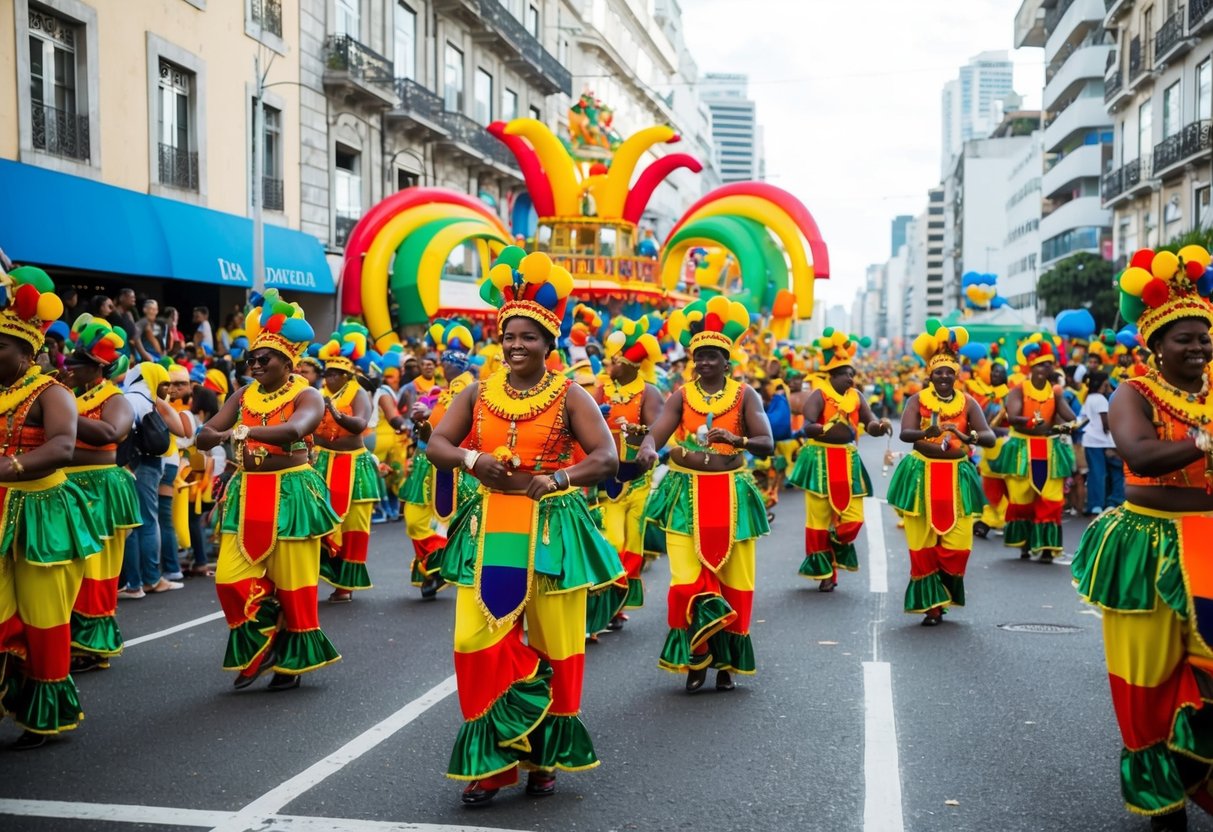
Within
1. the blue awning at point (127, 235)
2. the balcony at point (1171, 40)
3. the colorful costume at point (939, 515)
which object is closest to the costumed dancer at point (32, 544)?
the colorful costume at point (939, 515)

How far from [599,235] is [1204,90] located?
18.7 meters

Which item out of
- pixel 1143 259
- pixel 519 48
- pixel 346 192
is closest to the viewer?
pixel 1143 259

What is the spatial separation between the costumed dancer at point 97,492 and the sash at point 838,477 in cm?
589

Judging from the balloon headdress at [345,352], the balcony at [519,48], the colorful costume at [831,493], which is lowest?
the colorful costume at [831,493]

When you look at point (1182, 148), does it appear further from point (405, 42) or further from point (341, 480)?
point (341, 480)

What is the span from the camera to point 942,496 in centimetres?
946

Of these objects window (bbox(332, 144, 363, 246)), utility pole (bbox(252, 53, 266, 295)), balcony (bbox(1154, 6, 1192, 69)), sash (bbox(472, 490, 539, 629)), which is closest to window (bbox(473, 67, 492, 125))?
window (bbox(332, 144, 363, 246))

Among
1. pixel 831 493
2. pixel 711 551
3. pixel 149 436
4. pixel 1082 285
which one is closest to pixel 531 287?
pixel 711 551

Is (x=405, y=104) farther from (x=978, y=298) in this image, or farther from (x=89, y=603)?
(x=89, y=603)

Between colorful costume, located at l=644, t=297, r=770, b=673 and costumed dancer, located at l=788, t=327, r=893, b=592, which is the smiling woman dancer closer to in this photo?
colorful costume, located at l=644, t=297, r=770, b=673

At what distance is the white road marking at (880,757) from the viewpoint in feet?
16.7

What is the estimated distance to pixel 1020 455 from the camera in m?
13.2

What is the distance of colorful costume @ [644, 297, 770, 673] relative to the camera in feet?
23.9

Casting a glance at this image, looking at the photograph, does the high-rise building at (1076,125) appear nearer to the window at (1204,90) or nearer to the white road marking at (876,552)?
the window at (1204,90)
